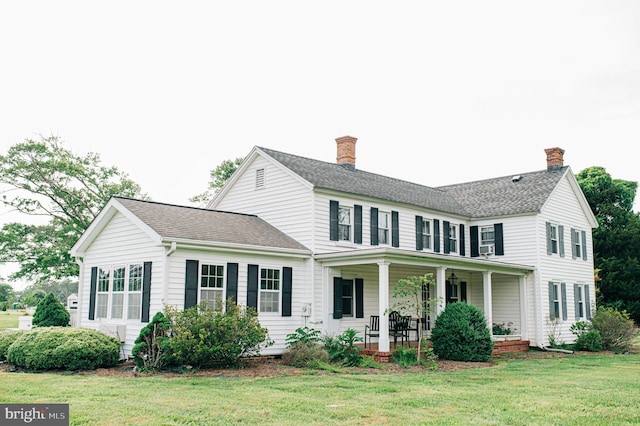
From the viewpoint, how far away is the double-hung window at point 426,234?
72.4ft

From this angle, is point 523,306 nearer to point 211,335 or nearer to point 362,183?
point 362,183

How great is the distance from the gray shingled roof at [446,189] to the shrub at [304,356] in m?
5.20

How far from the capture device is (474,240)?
79.6ft

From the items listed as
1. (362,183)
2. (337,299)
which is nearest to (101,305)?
(337,299)

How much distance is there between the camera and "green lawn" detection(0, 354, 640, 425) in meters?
8.36

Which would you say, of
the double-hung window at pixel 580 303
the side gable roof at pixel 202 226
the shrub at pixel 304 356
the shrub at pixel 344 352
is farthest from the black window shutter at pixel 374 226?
the double-hung window at pixel 580 303

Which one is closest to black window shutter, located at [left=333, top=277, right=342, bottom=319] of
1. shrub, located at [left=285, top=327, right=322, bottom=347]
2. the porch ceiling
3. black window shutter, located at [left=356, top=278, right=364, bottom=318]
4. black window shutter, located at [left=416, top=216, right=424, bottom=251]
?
the porch ceiling

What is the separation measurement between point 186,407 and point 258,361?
676 centimetres

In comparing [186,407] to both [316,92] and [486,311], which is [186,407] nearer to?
[316,92]

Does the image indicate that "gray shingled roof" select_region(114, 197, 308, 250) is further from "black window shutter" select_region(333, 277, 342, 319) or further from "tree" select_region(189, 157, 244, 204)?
"tree" select_region(189, 157, 244, 204)

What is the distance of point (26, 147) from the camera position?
30.1 meters

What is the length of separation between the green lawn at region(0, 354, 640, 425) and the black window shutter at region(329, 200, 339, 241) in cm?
579

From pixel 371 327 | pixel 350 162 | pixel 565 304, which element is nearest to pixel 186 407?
pixel 371 327

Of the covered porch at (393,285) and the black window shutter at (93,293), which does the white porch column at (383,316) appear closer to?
the covered porch at (393,285)
